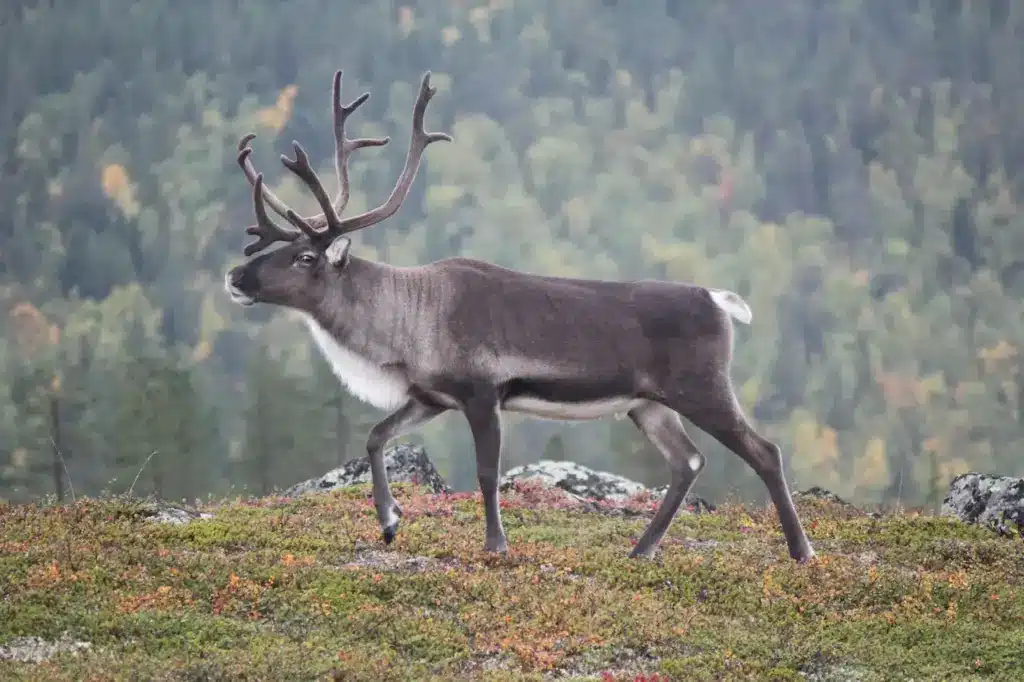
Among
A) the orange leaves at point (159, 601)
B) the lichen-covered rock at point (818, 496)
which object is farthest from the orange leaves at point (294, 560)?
the lichen-covered rock at point (818, 496)

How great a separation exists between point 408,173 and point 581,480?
9.90 metres

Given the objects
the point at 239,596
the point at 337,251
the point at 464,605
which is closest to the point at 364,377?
the point at 337,251

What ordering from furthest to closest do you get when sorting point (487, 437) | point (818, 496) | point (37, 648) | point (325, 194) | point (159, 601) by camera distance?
1. point (818, 496)
2. point (325, 194)
3. point (487, 437)
4. point (159, 601)
5. point (37, 648)

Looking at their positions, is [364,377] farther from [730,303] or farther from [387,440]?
[730,303]

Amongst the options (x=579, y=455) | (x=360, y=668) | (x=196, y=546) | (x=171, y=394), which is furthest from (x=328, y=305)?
(x=579, y=455)

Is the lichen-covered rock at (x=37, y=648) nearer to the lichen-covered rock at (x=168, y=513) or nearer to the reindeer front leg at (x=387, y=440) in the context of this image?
the reindeer front leg at (x=387, y=440)

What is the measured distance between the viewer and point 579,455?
13562 centimetres

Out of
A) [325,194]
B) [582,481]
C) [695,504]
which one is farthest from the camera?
[582,481]

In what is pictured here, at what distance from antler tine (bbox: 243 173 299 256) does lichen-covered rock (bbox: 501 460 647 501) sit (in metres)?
9.15

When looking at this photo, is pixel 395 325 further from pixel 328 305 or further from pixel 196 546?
pixel 196 546

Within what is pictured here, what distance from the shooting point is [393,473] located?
2459 centimetres

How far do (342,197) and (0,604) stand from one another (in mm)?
6808

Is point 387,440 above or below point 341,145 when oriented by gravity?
below

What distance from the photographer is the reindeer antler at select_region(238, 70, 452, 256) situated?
15.9m
